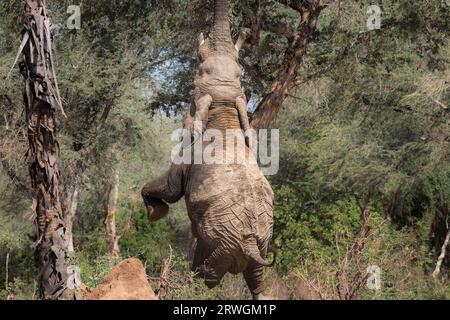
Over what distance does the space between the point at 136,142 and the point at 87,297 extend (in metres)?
13.4

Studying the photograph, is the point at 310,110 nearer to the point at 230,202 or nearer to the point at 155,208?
the point at 155,208

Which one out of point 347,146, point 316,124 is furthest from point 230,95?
point 316,124

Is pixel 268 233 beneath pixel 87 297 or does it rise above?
above

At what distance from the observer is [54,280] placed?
28.0 feet

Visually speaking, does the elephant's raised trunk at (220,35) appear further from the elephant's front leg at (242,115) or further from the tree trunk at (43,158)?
the tree trunk at (43,158)

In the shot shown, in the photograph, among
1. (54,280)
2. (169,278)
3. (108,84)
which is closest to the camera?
(54,280)

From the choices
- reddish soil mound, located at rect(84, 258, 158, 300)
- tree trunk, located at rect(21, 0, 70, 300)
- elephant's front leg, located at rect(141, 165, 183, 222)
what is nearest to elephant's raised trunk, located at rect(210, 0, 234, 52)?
elephant's front leg, located at rect(141, 165, 183, 222)

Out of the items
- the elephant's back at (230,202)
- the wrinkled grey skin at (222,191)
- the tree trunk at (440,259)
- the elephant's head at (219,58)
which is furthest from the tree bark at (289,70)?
the tree trunk at (440,259)

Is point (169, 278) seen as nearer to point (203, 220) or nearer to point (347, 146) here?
point (203, 220)

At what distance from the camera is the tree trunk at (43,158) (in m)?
8.58

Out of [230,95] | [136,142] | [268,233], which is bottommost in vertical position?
[268,233]

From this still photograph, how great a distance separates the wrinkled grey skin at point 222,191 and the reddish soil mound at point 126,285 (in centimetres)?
169

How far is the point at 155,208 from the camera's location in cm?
1077

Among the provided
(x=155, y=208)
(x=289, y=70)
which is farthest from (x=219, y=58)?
(x=289, y=70)
